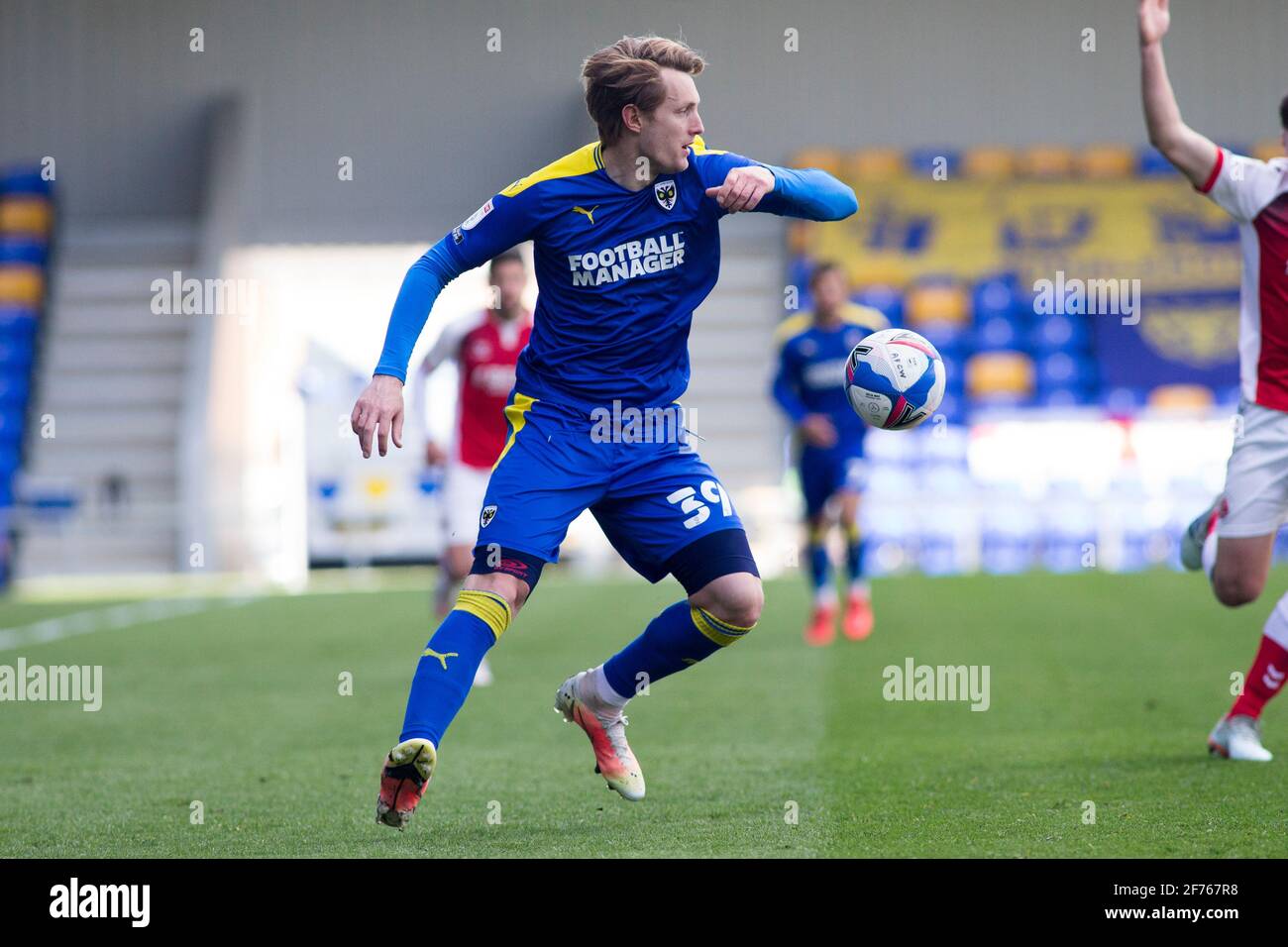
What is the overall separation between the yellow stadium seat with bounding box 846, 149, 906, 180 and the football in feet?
60.4

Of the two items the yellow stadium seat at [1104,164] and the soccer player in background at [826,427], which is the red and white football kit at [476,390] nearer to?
the soccer player in background at [826,427]

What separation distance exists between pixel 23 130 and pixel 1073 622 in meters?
19.3

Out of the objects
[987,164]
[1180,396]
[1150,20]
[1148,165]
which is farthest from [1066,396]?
[1150,20]

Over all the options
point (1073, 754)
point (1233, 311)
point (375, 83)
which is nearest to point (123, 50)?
point (375, 83)

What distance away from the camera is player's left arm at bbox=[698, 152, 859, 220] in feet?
14.2

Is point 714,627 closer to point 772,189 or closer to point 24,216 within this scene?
point 772,189

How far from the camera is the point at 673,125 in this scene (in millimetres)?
4480

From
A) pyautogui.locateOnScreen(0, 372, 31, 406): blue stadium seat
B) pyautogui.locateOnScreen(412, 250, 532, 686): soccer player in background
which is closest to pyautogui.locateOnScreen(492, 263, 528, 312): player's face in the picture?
pyautogui.locateOnScreen(412, 250, 532, 686): soccer player in background

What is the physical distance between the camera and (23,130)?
82.0 feet

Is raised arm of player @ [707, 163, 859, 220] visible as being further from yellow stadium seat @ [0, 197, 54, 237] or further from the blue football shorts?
yellow stadium seat @ [0, 197, 54, 237]

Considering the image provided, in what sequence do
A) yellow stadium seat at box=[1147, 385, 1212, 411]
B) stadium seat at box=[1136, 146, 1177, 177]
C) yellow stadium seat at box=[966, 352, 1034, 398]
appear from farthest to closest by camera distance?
stadium seat at box=[1136, 146, 1177, 177] → yellow stadium seat at box=[966, 352, 1034, 398] → yellow stadium seat at box=[1147, 385, 1212, 411]

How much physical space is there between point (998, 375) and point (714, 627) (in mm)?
18470
